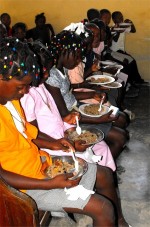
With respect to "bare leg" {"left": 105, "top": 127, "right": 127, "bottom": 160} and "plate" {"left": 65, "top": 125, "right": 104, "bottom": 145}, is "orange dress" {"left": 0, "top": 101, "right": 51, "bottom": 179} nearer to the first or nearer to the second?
"plate" {"left": 65, "top": 125, "right": 104, "bottom": 145}

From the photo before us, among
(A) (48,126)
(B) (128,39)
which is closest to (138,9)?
(B) (128,39)

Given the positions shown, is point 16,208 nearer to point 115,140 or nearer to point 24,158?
point 24,158

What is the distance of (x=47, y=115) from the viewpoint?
2.47 m

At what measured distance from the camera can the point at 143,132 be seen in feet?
13.1

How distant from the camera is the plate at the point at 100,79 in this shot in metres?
3.81

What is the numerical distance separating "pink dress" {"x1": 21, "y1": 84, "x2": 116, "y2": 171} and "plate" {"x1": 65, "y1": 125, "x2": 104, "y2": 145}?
0.07 metres

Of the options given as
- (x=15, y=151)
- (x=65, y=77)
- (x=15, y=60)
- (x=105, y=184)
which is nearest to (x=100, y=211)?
(x=105, y=184)

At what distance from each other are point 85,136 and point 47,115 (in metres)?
0.36

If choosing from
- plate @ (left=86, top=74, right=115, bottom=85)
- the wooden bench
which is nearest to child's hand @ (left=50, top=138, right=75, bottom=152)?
the wooden bench

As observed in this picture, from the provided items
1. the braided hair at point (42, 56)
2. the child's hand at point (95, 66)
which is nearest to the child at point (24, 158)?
the braided hair at point (42, 56)

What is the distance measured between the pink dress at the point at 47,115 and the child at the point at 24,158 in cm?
29

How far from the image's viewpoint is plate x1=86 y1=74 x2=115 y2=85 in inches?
150

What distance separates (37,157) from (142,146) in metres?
1.89

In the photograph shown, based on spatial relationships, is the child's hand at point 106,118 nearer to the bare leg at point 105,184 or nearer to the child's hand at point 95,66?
the bare leg at point 105,184
